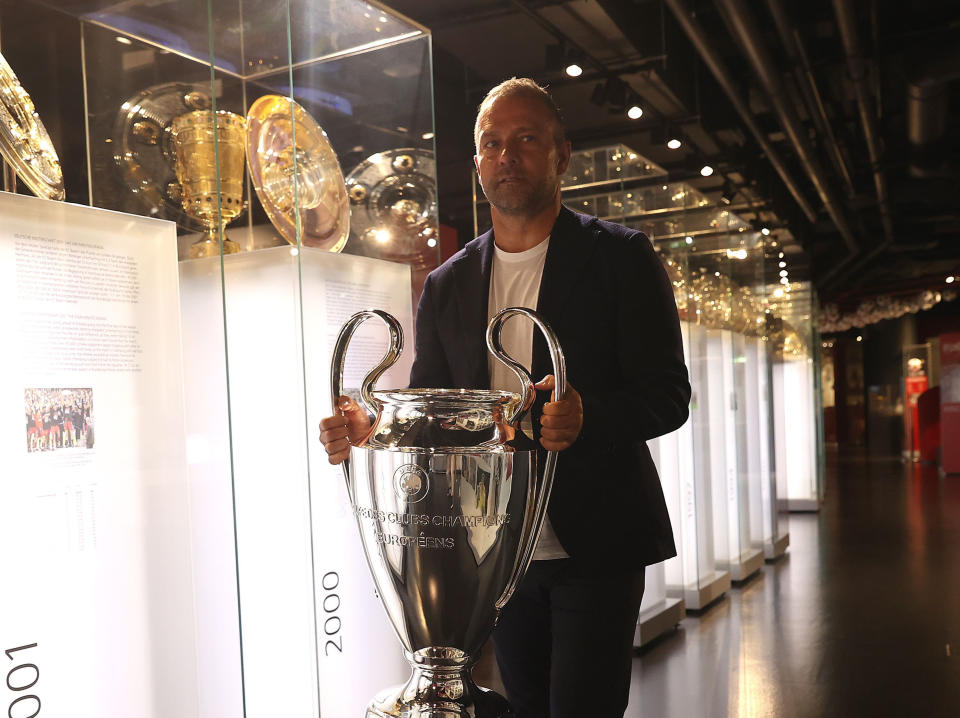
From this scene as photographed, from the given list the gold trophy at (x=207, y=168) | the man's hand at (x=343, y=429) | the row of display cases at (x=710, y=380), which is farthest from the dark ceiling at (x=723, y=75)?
the man's hand at (x=343, y=429)

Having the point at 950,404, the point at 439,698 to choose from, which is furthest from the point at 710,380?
the point at 950,404

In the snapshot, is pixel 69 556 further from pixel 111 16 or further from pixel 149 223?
pixel 111 16

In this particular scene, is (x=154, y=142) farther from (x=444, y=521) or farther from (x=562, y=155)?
(x=444, y=521)

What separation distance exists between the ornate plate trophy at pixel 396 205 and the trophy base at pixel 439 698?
1.82m

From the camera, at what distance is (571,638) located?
127cm

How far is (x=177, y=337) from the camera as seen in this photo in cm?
201

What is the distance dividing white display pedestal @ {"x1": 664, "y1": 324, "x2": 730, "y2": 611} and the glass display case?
2350 mm

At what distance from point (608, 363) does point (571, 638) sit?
1.29 ft

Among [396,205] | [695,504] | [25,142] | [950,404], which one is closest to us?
[25,142]

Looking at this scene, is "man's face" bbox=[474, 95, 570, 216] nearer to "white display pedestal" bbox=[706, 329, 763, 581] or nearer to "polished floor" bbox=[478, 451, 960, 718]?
"polished floor" bbox=[478, 451, 960, 718]

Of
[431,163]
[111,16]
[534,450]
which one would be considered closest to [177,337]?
[111,16]

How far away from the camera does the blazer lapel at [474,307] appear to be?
52.9 inches

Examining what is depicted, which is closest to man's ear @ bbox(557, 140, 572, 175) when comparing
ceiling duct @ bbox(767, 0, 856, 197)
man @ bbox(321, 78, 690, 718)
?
man @ bbox(321, 78, 690, 718)

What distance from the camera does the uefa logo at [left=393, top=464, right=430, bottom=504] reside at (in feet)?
2.66
